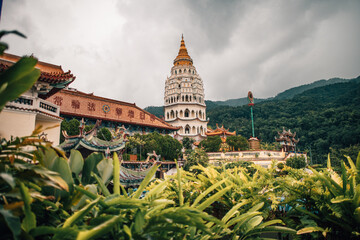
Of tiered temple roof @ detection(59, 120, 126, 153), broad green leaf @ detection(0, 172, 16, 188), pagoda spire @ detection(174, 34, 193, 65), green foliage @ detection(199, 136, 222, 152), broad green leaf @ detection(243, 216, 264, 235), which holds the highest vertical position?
pagoda spire @ detection(174, 34, 193, 65)

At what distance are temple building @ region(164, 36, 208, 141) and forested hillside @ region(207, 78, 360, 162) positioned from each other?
2432 cm

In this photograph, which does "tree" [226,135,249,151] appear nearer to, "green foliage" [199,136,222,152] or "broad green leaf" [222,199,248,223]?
"green foliage" [199,136,222,152]

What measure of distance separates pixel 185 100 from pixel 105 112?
15763 millimetres

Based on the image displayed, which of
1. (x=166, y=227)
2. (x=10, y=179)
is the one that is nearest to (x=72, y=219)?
(x=10, y=179)

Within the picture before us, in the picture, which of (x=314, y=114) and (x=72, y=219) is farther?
(x=314, y=114)

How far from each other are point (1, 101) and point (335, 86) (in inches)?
5014

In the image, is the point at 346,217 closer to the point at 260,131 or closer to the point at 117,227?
the point at 117,227

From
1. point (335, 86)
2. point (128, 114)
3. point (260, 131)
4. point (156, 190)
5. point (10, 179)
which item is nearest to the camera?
point (10, 179)

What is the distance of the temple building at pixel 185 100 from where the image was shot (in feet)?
128

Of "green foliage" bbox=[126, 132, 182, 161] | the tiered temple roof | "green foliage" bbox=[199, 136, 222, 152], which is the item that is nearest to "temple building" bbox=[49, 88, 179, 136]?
"green foliage" bbox=[126, 132, 182, 161]

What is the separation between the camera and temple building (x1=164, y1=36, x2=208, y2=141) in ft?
128

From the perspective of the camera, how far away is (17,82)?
1.22 m

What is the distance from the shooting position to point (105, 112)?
A: 2833 centimetres

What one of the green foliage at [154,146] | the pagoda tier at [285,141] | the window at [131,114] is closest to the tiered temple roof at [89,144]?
the green foliage at [154,146]
